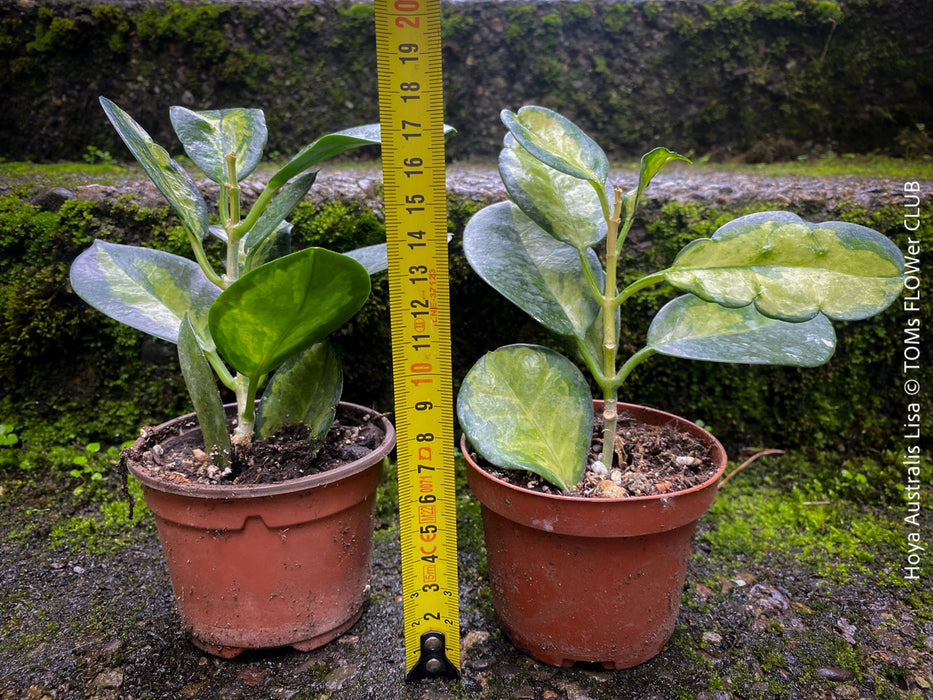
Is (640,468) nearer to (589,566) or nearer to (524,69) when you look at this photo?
(589,566)

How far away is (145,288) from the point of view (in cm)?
118

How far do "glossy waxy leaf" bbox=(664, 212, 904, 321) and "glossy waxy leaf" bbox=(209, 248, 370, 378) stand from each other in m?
0.50

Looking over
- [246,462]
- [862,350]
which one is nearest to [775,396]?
[862,350]

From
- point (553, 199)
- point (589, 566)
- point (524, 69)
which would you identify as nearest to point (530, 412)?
point (589, 566)

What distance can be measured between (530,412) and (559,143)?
1.50 feet

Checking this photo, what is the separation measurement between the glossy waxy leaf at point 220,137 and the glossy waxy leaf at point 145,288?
0.66ft

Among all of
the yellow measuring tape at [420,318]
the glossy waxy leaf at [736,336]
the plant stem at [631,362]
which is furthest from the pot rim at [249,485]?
the glossy waxy leaf at [736,336]

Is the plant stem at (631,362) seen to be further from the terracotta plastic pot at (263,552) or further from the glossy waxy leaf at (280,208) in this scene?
the glossy waxy leaf at (280,208)

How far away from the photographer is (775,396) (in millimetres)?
1719

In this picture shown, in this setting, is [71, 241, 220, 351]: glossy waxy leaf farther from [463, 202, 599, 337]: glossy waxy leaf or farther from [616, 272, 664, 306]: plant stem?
[616, 272, 664, 306]: plant stem

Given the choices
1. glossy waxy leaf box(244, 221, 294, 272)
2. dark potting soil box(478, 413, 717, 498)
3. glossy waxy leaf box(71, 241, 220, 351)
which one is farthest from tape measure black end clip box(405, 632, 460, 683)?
glossy waxy leaf box(244, 221, 294, 272)

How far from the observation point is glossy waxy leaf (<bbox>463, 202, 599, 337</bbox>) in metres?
1.12

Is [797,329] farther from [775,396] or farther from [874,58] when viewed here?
[874,58]

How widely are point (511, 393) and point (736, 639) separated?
2.01 feet
